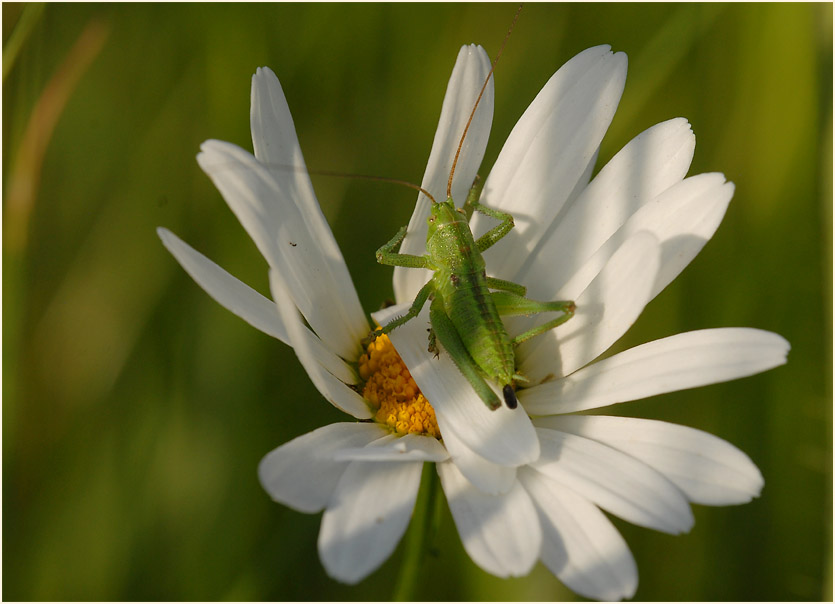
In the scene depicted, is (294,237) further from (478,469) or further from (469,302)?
(478,469)

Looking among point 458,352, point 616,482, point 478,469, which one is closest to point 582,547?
point 616,482

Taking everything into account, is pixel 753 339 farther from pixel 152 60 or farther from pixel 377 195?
pixel 152 60

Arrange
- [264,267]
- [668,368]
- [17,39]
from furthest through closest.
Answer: [264,267], [17,39], [668,368]

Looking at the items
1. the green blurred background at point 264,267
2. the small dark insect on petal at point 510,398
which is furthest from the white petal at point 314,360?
the green blurred background at point 264,267

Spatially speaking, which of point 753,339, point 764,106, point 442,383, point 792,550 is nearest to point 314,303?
point 442,383

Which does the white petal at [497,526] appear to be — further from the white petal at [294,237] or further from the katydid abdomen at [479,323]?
the white petal at [294,237]

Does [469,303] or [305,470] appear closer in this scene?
[305,470]
